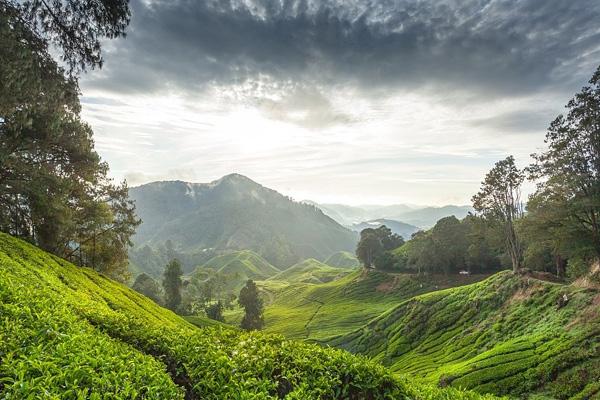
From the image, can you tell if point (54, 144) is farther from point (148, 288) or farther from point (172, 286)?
point (148, 288)

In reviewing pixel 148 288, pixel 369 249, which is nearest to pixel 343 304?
pixel 369 249

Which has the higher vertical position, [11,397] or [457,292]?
[11,397]

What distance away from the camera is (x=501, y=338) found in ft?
136

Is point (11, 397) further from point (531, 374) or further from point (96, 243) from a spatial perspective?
point (96, 243)

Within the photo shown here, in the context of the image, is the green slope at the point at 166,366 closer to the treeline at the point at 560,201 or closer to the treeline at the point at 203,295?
the treeline at the point at 560,201

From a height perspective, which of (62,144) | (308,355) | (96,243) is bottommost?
(308,355)

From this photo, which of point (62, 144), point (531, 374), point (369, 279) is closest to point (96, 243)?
point (62, 144)

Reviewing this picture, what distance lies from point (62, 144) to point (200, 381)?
36745mm

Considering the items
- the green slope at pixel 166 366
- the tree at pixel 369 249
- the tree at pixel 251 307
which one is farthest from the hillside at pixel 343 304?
the green slope at pixel 166 366

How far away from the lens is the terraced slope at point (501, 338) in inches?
1088

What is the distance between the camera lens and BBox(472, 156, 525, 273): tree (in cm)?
5822

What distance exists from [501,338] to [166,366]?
143ft

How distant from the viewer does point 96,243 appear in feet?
180

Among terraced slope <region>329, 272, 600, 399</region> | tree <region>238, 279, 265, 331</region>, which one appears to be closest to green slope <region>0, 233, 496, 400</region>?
terraced slope <region>329, 272, 600, 399</region>
